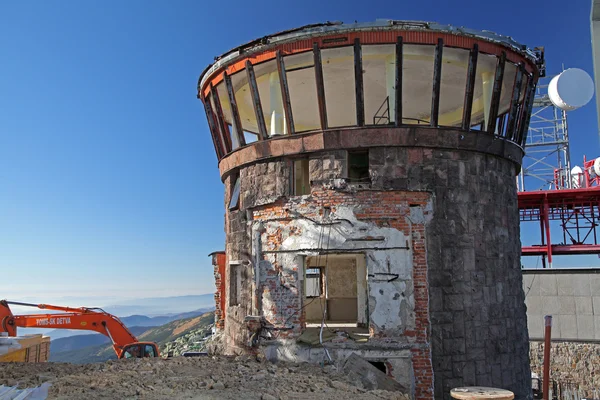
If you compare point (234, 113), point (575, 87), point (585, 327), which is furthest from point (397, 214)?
point (585, 327)

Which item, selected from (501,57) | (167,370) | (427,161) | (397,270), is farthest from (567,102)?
(167,370)

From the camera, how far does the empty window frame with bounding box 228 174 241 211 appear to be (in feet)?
40.4

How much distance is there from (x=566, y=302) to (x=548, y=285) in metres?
0.96

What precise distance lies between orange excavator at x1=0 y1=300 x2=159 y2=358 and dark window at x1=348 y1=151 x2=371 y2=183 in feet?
29.2

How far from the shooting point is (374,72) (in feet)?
41.8

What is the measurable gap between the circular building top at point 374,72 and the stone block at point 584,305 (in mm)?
12277

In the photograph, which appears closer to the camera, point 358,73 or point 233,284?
point 358,73

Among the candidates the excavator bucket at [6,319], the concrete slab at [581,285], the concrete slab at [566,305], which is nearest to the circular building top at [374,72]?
the excavator bucket at [6,319]

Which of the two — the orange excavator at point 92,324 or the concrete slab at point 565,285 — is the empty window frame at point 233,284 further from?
the concrete slab at point 565,285

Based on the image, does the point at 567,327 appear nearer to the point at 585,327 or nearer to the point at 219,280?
the point at 585,327

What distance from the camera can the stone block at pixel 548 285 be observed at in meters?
22.5

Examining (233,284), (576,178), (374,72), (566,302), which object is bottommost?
(566,302)

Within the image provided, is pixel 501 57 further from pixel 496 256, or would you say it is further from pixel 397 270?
pixel 397 270

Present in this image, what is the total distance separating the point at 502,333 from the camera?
35.8 ft
